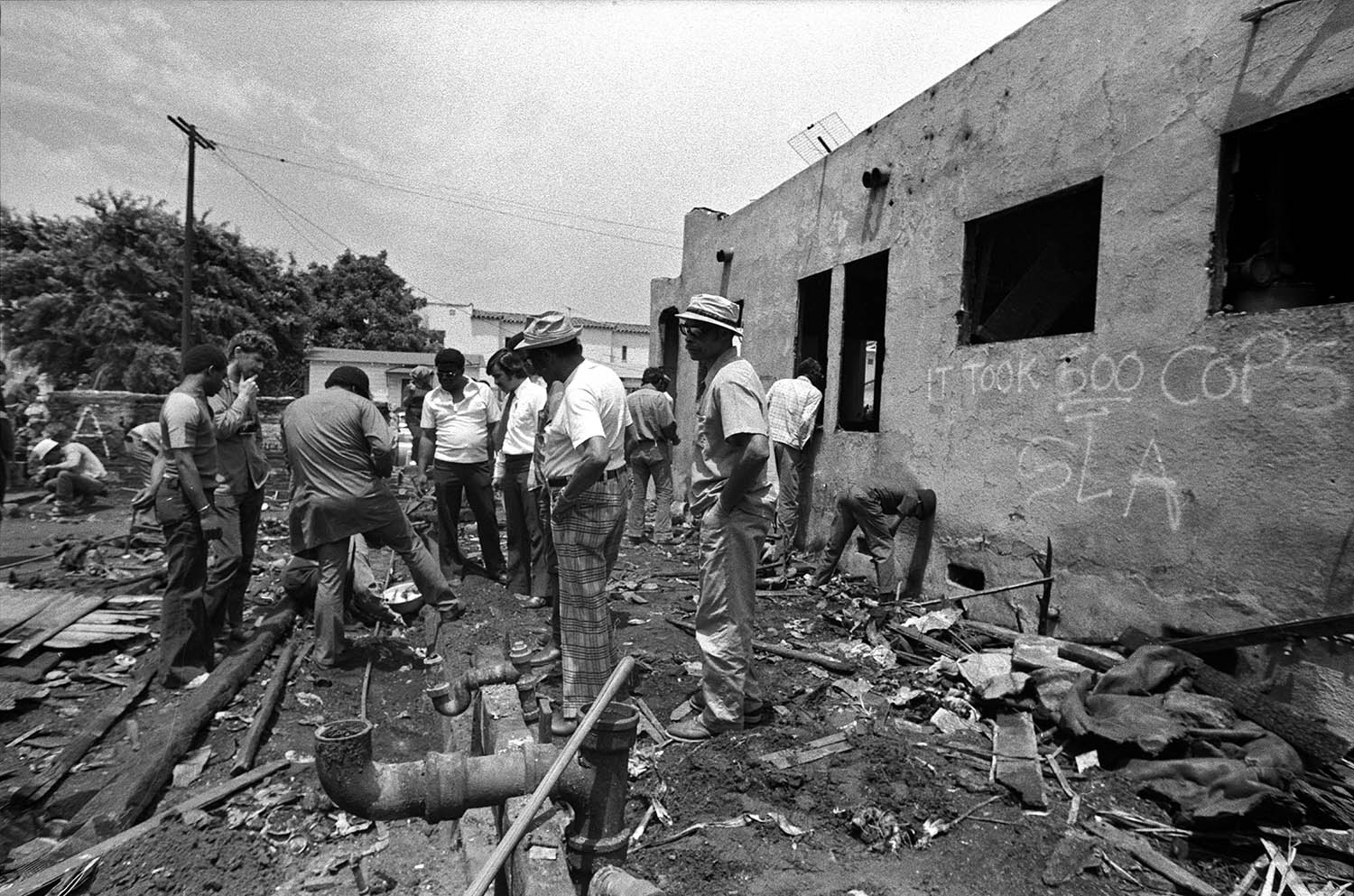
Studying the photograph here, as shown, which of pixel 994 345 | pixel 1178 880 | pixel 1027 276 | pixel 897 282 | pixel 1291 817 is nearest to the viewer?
pixel 1178 880

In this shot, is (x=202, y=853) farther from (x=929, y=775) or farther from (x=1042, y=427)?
(x=1042, y=427)

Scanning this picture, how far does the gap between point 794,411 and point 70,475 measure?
11870 millimetres

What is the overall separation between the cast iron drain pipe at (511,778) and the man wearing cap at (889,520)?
4.87m

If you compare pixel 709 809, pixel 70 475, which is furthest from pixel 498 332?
pixel 709 809

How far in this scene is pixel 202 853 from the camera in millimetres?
3139

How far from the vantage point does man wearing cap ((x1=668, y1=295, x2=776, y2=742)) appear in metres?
3.78

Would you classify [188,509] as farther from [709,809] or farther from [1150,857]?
[1150,857]

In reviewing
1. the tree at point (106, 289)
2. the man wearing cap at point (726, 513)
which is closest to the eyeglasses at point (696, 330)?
the man wearing cap at point (726, 513)

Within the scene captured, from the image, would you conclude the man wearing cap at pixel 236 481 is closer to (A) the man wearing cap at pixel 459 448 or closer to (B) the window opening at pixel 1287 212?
(A) the man wearing cap at pixel 459 448

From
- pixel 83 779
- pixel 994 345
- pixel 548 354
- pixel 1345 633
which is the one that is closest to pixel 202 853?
pixel 83 779

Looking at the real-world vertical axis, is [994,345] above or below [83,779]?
above

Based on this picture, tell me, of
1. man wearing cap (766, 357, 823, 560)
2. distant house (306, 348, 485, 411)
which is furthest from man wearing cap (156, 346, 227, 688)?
distant house (306, 348, 485, 411)

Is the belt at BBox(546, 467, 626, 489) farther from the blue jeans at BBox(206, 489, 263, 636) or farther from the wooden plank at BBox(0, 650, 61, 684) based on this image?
the wooden plank at BBox(0, 650, 61, 684)

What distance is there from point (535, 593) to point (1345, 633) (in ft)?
18.3
